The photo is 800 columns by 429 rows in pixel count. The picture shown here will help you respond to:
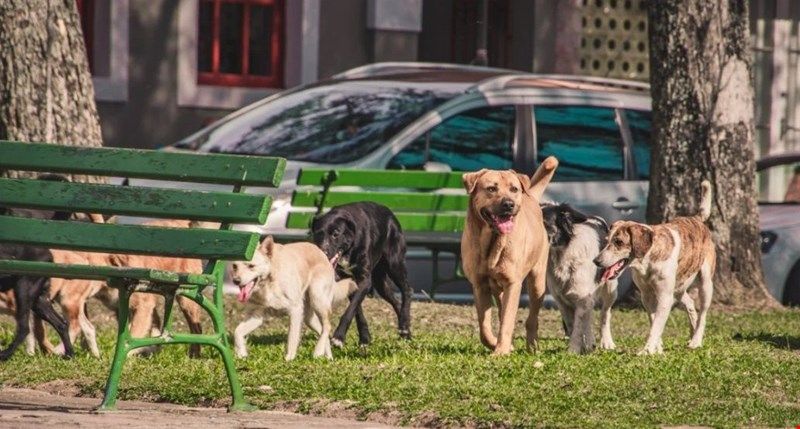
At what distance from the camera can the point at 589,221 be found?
40.3 feet

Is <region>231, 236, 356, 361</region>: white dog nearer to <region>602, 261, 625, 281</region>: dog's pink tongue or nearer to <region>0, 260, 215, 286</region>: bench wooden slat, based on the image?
<region>602, 261, 625, 281</region>: dog's pink tongue

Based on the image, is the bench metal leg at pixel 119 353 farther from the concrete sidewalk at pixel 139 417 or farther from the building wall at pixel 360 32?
the building wall at pixel 360 32

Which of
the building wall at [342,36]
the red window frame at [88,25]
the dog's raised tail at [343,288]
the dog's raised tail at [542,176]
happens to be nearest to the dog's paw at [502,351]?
the dog's raised tail at [542,176]

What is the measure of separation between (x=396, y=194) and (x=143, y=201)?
6.10m

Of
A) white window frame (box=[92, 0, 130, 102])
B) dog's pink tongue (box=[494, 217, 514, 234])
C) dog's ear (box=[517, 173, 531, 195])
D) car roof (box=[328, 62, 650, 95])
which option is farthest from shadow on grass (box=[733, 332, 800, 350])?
white window frame (box=[92, 0, 130, 102])

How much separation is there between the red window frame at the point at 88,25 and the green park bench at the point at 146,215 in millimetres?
12993

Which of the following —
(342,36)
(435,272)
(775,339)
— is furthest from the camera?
(342,36)

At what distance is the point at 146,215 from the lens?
9453mm

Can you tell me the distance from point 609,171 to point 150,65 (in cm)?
732

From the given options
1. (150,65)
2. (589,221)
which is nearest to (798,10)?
(150,65)

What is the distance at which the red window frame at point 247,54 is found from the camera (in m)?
23.9

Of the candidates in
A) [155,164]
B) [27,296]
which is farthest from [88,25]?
[155,164]

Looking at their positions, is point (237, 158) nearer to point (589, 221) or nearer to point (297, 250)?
point (297, 250)

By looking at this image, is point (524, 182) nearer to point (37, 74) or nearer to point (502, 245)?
point (502, 245)
